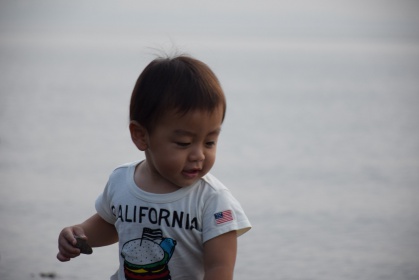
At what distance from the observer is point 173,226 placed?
2.36 meters

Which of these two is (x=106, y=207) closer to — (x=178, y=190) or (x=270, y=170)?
(x=178, y=190)

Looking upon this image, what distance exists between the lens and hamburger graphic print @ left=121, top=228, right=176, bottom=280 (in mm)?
2379

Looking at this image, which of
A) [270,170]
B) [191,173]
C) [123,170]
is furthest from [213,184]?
[270,170]

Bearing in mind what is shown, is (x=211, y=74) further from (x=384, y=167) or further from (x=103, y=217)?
(x=384, y=167)

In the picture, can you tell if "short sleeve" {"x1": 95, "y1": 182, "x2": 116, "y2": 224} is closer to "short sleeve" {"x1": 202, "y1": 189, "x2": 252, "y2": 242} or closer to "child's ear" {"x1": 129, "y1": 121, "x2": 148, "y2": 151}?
"child's ear" {"x1": 129, "y1": 121, "x2": 148, "y2": 151}

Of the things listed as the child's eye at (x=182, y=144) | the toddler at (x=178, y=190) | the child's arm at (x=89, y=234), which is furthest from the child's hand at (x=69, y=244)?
the child's eye at (x=182, y=144)

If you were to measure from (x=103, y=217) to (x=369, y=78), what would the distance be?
687 inches

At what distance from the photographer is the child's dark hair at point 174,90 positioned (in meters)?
2.30

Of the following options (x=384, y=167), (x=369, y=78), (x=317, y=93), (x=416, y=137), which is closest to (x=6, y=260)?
(x=384, y=167)

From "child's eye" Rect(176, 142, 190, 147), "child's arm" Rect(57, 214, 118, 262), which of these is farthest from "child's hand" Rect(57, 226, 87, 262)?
"child's eye" Rect(176, 142, 190, 147)

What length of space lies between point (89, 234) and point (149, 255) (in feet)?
1.10

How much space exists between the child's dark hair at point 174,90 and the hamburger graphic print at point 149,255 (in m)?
0.30

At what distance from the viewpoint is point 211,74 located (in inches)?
92.9

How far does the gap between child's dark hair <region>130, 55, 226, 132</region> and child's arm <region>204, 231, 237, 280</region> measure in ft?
1.11
